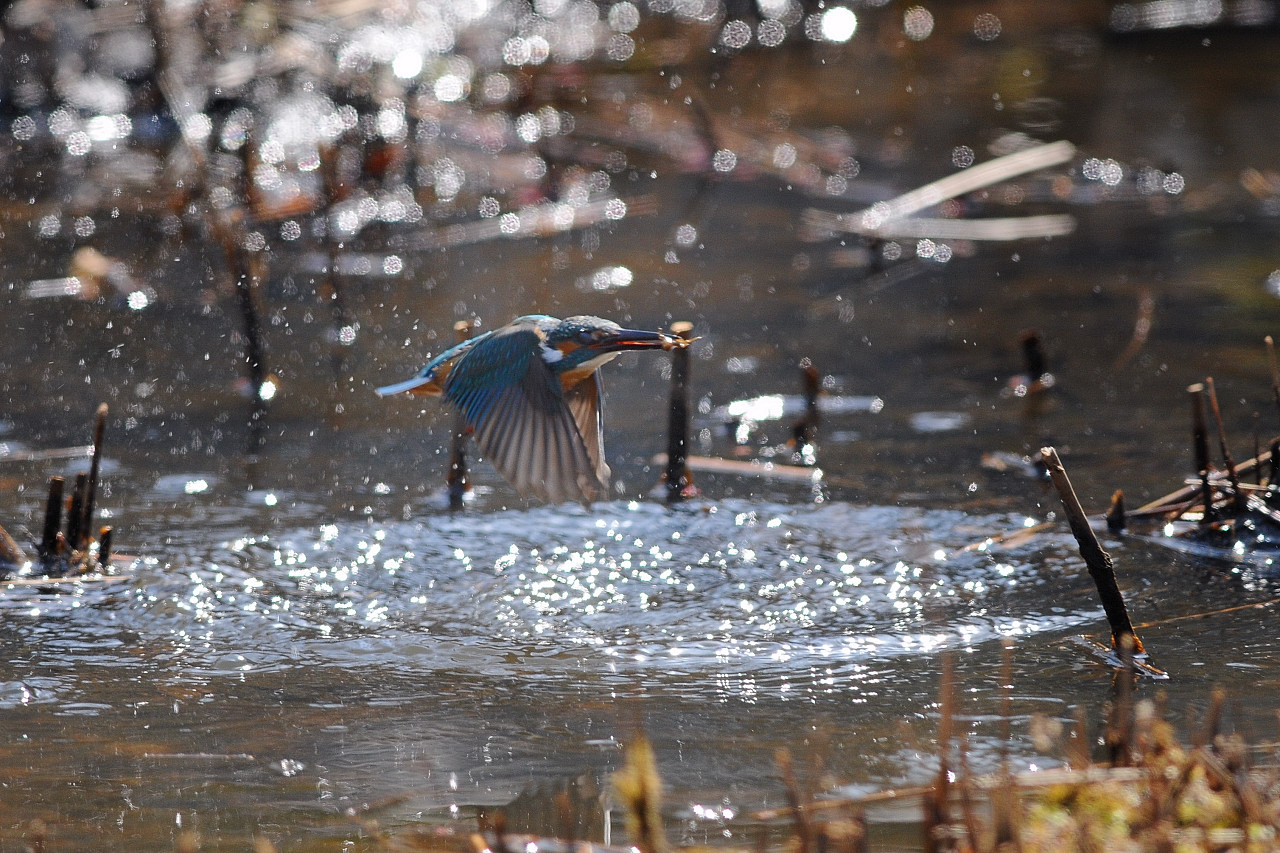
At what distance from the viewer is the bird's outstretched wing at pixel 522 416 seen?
3492 millimetres

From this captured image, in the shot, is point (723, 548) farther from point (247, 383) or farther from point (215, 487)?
point (247, 383)

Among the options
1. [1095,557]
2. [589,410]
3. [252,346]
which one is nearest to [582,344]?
[589,410]

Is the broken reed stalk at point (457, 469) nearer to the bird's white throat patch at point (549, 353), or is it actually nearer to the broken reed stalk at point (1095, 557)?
the bird's white throat patch at point (549, 353)

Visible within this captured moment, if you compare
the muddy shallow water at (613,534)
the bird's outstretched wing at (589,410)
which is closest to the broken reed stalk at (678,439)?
the muddy shallow water at (613,534)

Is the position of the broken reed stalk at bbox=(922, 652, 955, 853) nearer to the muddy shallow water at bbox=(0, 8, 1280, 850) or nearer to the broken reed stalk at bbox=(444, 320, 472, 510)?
the muddy shallow water at bbox=(0, 8, 1280, 850)

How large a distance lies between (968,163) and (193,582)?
6.79 metres

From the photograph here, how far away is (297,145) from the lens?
9523 millimetres

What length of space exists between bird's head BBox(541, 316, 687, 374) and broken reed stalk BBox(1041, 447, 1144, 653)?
1.00 meters

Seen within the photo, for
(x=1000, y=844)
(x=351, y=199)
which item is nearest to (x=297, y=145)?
(x=351, y=199)

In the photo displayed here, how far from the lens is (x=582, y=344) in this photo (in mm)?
3713

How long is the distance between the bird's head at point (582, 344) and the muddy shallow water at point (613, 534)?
0.73m

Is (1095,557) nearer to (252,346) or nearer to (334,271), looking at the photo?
(252,346)

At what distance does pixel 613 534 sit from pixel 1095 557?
164 cm

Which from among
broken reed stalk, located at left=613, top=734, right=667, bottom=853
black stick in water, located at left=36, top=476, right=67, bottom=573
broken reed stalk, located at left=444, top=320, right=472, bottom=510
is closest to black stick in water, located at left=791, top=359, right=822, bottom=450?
broken reed stalk, located at left=444, top=320, right=472, bottom=510
